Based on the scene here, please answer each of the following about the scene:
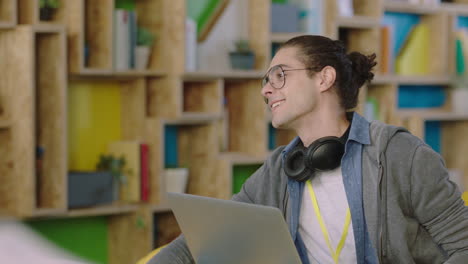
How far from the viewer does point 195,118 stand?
3.41 m

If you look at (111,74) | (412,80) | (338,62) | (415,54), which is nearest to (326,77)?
(338,62)

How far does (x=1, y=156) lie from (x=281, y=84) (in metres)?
1.67

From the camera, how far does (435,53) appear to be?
441cm

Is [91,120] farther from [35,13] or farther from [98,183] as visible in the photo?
[35,13]

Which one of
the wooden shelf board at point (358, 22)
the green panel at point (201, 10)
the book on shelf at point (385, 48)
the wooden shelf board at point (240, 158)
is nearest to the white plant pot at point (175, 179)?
the wooden shelf board at point (240, 158)

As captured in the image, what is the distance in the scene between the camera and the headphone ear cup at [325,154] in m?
1.84

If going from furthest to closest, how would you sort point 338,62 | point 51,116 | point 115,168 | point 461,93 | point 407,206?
1. point 461,93
2. point 115,168
3. point 51,116
4. point 338,62
5. point 407,206

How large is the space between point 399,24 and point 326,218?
113 inches

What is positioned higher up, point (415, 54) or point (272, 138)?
point (415, 54)

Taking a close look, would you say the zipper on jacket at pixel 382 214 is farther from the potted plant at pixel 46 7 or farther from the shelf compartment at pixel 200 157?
the potted plant at pixel 46 7

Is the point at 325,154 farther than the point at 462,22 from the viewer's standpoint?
No

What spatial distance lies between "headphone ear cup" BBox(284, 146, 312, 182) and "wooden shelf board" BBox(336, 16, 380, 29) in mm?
2009

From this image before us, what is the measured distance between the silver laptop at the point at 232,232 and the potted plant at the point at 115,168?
169 cm

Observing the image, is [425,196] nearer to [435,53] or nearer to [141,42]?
[141,42]
